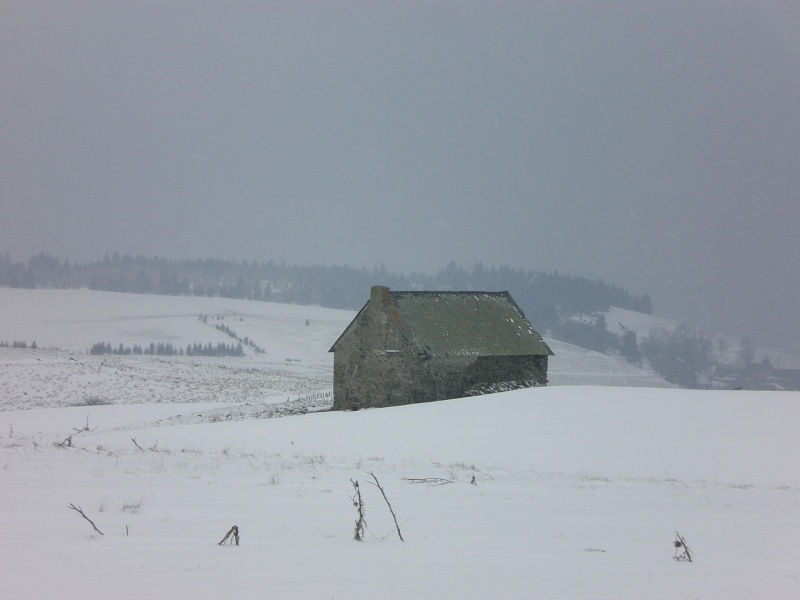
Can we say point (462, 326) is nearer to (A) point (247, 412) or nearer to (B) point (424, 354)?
(B) point (424, 354)

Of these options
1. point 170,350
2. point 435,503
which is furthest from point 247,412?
point 170,350

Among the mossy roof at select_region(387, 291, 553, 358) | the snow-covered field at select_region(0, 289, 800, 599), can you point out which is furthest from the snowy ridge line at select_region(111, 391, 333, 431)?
the mossy roof at select_region(387, 291, 553, 358)

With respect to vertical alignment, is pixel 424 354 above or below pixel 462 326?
below

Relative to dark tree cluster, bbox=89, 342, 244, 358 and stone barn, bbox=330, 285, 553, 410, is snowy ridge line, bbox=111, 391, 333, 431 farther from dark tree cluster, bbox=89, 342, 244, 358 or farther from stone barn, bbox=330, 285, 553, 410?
dark tree cluster, bbox=89, 342, 244, 358

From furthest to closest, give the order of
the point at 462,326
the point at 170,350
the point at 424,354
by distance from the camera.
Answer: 1. the point at 170,350
2. the point at 462,326
3. the point at 424,354

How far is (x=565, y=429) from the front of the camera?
952 inches

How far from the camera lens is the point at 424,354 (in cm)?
3684

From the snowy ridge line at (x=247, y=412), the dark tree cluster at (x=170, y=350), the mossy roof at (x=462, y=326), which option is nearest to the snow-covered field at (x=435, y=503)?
the snowy ridge line at (x=247, y=412)

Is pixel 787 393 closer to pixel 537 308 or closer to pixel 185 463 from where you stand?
pixel 185 463

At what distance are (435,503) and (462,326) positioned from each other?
29347mm

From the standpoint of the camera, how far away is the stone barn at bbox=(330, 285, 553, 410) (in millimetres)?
36969

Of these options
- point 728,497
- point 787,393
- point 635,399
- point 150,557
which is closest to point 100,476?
point 150,557

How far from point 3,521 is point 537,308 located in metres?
162

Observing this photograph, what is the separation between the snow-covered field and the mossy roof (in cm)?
580
